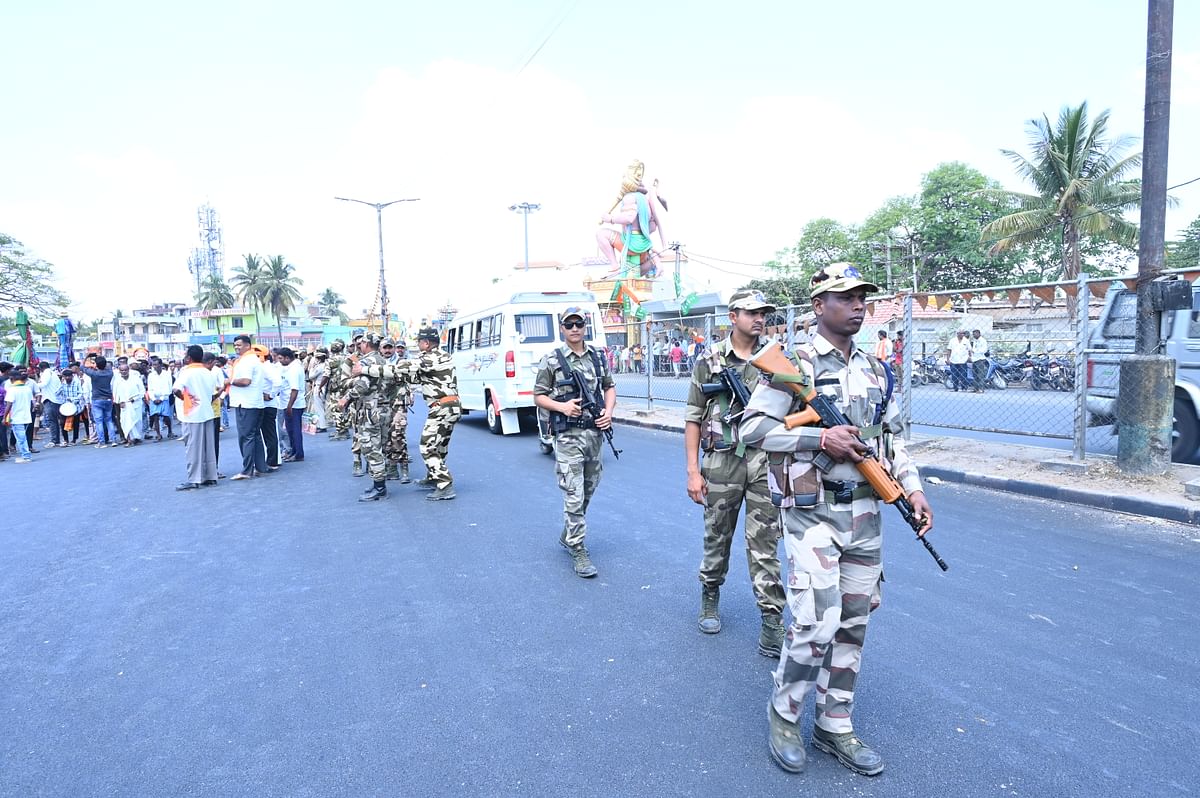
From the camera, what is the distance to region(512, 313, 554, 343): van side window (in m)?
11.1

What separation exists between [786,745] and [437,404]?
17.9 ft

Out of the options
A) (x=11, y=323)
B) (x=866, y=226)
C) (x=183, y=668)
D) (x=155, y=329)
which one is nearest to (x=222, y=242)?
(x=155, y=329)

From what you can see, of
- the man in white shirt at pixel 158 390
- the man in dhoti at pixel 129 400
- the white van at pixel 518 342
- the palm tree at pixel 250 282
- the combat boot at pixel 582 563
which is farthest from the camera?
the palm tree at pixel 250 282

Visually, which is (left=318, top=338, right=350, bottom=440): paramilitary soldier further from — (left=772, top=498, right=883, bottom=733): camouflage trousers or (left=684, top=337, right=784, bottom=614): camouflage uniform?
(left=772, top=498, right=883, bottom=733): camouflage trousers

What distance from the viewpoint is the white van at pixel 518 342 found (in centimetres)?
1109

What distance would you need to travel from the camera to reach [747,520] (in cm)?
340

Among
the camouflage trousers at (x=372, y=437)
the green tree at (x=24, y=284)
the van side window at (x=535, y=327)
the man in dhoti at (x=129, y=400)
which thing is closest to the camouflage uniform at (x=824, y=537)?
the camouflage trousers at (x=372, y=437)

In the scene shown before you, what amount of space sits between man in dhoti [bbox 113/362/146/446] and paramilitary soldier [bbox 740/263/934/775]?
14.0 metres

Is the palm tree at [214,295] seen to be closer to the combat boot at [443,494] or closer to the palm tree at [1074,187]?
the palm tree at [1074,187]

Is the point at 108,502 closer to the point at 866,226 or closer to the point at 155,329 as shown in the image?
the point at 866,226

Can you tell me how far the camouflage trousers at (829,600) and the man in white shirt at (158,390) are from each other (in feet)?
47.6

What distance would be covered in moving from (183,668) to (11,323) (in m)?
33.1

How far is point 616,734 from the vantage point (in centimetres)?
270

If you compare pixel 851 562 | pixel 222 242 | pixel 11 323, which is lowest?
pixel 851 562
